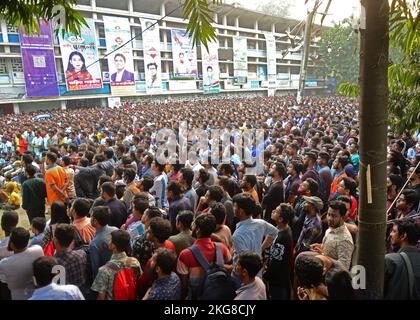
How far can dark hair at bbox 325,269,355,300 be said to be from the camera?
1951mm

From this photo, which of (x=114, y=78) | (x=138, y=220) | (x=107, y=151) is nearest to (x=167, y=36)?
(x=114, y=78)

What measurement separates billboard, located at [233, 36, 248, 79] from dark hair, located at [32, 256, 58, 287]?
3845cm

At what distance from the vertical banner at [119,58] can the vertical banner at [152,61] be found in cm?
175

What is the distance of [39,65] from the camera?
24.9 meters

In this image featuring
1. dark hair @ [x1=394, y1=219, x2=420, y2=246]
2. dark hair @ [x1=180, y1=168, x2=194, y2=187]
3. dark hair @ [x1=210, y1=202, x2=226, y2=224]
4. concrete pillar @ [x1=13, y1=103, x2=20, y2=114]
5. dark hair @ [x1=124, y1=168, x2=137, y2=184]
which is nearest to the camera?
dark hair @ [x1=394, y1=219, x2=420, y2=246]

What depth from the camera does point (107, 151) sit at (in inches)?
258

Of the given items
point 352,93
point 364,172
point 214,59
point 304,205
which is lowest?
point 304,205

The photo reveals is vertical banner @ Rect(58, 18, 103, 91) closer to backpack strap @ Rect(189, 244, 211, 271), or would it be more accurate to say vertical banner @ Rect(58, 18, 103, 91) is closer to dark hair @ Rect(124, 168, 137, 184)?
dark hair @ Rect(124, 168, 137, 184)

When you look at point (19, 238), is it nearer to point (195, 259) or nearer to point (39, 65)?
point (195, 259)

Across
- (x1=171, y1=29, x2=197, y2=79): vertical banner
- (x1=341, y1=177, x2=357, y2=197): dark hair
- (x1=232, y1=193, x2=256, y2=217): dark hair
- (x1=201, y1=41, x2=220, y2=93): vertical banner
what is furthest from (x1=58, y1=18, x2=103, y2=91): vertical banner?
(x1=232, y1=193, x2=256, y2=217): dark hair

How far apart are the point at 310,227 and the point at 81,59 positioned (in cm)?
2694

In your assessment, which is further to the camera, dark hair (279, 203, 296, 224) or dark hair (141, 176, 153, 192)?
dark hair (141, 176, 153, 192)
